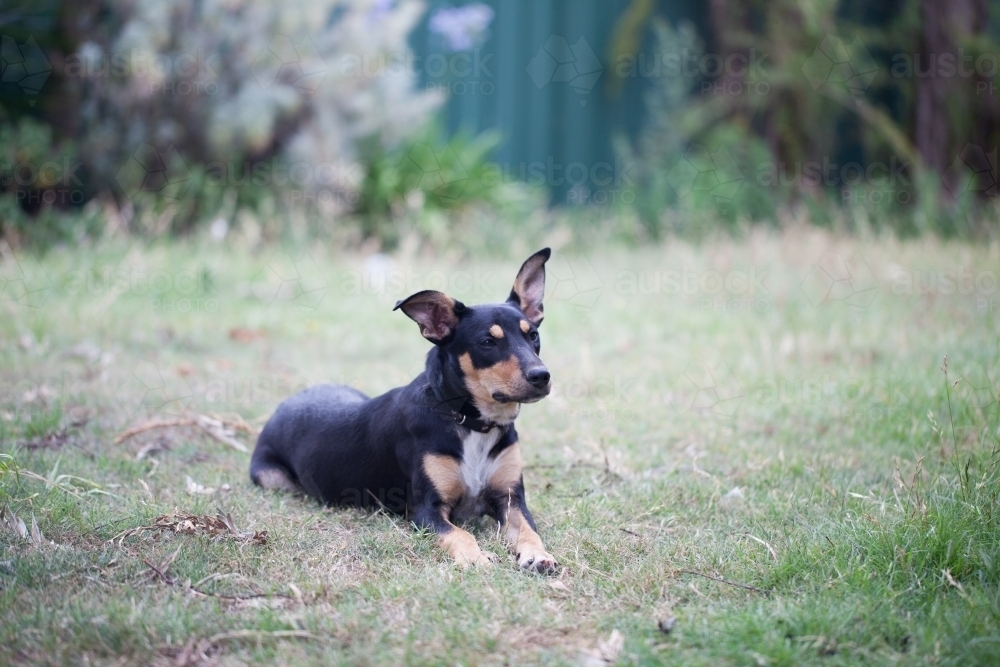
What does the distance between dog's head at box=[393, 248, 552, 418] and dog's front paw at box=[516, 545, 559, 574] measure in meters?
0.55

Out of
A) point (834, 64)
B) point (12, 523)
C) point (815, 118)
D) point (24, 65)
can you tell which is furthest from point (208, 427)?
point (815, 118)

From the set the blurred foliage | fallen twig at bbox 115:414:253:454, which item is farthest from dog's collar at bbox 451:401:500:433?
the blurred foliage

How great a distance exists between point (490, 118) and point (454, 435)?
8277 millimetres

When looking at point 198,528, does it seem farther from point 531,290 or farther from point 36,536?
point 531,290

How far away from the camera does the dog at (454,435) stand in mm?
3477

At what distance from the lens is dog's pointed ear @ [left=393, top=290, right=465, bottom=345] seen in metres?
3.60

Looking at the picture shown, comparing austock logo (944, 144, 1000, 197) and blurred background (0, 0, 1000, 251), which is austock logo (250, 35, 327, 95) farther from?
austock logo (944, 144, 1000, 197)

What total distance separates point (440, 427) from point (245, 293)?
14.9 feet

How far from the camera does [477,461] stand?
365 cm

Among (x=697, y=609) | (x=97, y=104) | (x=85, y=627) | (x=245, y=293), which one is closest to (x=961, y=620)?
(x=697, y=609)

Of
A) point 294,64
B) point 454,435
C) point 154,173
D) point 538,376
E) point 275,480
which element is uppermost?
point 294,64

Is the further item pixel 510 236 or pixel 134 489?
pixel 510 236

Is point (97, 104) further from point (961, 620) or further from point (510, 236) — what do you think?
point (961, 620)

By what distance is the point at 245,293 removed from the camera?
7.72 m
